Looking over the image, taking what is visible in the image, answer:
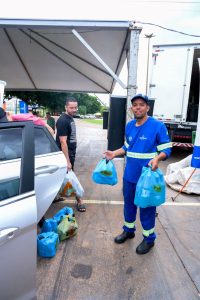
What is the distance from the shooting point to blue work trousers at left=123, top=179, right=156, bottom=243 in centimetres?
313

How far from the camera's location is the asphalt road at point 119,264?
2.54 metres

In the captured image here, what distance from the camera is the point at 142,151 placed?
120 inches

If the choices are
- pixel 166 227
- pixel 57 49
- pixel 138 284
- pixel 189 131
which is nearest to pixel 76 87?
pixel 57 49

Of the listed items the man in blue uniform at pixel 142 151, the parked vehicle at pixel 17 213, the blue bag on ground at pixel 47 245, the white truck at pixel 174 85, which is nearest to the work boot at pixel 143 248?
the man in blue uniform at pixel 142 151

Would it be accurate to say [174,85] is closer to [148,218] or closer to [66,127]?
[66,127]

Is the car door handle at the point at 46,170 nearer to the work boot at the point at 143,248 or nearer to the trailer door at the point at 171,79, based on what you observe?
the work boot at the point at 143,248

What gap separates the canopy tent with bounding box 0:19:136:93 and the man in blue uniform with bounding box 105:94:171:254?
93.3 inches

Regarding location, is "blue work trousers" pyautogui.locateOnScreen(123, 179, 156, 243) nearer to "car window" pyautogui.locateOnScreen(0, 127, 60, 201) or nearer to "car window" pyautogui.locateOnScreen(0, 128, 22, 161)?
"car window" pyautogui.locateOnScreen(0, 127, 60, 201)

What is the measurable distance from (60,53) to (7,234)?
7.43m

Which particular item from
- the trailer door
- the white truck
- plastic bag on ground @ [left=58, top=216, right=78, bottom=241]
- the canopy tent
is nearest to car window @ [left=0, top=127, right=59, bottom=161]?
plastic bag on ground @ [left=58, top=216, right=78, bottom=241]

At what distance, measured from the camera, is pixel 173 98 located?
8953mm

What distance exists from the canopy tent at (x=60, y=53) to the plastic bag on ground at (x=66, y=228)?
338cm

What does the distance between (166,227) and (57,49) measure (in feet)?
19.8

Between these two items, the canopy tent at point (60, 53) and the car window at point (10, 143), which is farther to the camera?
the canopy tent at point (60, 53)
